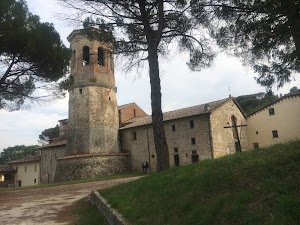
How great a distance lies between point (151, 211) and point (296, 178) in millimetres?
2551

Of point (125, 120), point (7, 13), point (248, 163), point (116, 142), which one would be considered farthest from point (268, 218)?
point (125, 120)

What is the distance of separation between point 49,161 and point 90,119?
38.0ft

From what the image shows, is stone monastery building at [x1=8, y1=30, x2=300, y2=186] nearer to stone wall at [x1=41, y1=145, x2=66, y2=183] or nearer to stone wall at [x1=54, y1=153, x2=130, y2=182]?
stone wall at [x1=54, y1=153, x2=130, y2=182]

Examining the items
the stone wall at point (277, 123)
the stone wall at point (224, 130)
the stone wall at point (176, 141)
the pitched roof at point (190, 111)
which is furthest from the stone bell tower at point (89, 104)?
the stone wall at point (277, 123)

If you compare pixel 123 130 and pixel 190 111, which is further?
pixel 123 130

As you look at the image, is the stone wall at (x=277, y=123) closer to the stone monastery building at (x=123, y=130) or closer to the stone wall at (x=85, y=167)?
the stone monastery building at (x=123, y=130)

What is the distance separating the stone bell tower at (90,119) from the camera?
Result: 28.5m

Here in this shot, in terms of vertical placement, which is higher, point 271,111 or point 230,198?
point 271,111

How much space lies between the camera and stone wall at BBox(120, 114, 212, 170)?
1081 inches

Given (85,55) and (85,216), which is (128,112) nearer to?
(85,55)

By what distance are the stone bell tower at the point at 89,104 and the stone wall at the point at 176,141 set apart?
2.23 metres

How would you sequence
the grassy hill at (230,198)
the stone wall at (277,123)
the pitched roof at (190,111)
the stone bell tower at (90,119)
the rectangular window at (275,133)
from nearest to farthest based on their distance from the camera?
the grassy hill at (230,198)
the pitched roof at (190,111)
the stone wall at (277,123)
the stone bell tower at (90,119)
the rectangular window at (275,133)

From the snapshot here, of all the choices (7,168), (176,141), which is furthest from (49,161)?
(176,141)

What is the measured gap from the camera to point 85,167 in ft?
90.8
